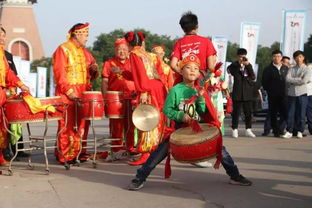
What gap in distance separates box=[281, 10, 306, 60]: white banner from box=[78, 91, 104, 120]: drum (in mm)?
10129

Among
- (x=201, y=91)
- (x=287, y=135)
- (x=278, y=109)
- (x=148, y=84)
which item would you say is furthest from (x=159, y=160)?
(x=278, y=109)

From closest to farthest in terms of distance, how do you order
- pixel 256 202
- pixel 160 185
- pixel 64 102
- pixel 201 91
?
pixel 256 202
pixel 201 91
pixel 160 185
pixel 64 102

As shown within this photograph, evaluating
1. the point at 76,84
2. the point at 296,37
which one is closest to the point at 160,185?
the point at 76,84

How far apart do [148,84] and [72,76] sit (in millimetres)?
1130

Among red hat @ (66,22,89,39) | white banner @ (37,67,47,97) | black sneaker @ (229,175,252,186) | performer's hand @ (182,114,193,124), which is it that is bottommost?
white banner @ (37,67,47,97)

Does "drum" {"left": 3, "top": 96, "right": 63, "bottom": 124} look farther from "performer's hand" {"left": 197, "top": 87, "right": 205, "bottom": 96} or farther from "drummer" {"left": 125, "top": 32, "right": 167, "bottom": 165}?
"performer's hand" {"left": 197, "top": 87, "right": 205, "bottom": 96}

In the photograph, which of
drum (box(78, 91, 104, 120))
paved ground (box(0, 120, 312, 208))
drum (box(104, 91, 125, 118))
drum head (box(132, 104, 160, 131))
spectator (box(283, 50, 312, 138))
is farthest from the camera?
spectator (box(283, 50, 312, 138))

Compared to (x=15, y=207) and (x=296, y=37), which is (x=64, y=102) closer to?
(x=15, y=207)

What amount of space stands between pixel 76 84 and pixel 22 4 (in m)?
71.7

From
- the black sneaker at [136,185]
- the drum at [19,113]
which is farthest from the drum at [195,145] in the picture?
the drum at [19,113]

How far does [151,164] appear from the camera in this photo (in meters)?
7.05

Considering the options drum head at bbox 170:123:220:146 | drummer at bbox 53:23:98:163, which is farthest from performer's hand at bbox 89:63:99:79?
drum head at bbox 170:123:220:146

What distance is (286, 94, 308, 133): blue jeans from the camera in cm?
1388

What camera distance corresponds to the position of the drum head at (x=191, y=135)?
21.2 feet
